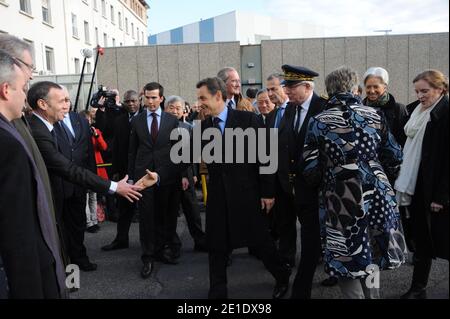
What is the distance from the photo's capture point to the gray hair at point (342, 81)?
2646mm

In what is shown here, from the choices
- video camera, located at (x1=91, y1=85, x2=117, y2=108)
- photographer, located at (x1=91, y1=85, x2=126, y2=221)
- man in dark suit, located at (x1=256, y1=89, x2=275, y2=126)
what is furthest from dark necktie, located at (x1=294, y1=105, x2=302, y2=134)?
video camera, located at (x1=91, y1=85, x2=117, y2=108)

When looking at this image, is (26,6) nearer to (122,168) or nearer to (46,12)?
(46,12)

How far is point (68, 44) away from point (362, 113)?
6.20 m

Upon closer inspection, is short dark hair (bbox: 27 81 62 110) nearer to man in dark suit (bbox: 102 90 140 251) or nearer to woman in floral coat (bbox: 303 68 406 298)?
man in dark suit (bbox: 102 90 140 251)

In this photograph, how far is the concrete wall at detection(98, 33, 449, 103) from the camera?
1211 centimetres

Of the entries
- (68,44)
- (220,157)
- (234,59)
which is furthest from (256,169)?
(234,59)

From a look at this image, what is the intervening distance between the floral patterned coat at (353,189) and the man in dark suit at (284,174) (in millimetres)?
585

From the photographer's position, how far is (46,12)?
15.1 feet

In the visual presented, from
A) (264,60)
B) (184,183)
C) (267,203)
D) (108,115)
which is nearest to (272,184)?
(267,203)

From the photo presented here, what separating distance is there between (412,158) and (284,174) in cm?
102

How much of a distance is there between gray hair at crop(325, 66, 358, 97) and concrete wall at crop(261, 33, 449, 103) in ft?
32.2

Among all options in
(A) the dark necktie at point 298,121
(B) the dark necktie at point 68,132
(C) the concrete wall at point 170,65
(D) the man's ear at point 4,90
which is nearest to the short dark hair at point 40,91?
(B) the dark necktie at point 68,132

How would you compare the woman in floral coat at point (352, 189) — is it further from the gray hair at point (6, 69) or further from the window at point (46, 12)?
the window at point (46, 12)

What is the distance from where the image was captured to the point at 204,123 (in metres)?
3.24
